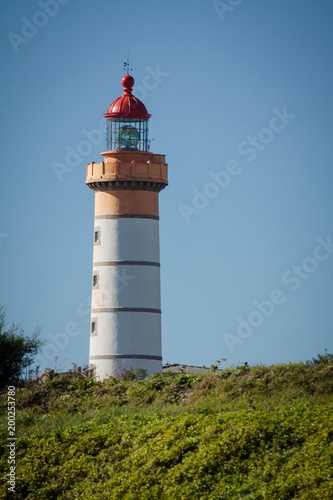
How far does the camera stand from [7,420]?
62.5ft

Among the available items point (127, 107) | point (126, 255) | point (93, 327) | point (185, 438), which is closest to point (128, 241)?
point (126, 255)

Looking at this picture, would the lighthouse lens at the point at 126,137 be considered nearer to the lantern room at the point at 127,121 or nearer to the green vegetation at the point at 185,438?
the lantern room at the point at 127,121

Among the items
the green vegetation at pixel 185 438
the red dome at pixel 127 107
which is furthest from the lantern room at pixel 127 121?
the green vegetation at pixel 185 438

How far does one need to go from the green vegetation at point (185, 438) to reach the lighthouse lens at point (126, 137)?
569 inches

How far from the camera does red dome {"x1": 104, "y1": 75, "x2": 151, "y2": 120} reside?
32.6 m

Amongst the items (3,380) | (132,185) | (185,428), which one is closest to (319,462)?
(185,428)

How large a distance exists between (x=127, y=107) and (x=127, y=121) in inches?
23.3

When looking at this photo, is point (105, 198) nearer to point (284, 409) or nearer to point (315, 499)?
point (284, 409)

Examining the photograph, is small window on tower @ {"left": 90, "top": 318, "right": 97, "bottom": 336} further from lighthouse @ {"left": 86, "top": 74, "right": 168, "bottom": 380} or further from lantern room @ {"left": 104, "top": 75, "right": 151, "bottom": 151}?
lantern room @ {"left": 104, "top": 75, "right": 151, "bottom": 151}

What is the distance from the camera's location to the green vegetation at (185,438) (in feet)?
44.0

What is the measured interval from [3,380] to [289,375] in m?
9.21

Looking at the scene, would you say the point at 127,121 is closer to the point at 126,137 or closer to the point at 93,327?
the point at 126,137

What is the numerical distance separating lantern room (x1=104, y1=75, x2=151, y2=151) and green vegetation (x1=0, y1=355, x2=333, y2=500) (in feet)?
47.7

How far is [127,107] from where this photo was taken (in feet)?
107
